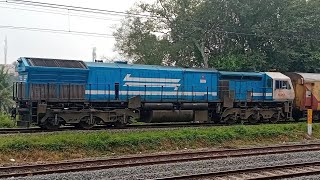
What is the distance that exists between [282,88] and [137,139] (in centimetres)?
1280

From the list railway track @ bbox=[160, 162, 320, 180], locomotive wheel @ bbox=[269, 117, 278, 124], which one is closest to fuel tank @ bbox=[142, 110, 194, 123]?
locomotive wheel @ bbox=[269, 117, 278, 124]

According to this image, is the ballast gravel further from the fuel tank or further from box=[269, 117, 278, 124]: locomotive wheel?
box=[269, 117, 278, 124]: locomotive wheel

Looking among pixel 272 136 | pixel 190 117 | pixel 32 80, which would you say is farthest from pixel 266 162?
pixel 32 80

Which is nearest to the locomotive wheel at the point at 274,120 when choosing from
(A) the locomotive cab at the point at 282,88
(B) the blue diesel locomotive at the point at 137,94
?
(B) the blue diesel locomotive at the point at 137,94

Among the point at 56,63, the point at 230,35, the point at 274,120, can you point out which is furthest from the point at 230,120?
the point at 230,35

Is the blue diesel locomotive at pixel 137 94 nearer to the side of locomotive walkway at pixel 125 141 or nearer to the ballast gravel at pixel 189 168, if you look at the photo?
the side of locomotive walkway at pixel 125 141

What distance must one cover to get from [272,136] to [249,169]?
882cm

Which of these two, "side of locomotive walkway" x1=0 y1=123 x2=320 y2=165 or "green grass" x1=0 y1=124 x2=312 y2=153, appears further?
"green grass" x1=0 y1=124 x2=312 y2=153

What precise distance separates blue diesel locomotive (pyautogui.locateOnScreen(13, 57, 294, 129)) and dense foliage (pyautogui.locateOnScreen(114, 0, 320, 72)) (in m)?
10.8

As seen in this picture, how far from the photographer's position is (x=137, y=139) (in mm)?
15469

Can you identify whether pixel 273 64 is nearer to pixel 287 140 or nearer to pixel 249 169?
pixel 287 140

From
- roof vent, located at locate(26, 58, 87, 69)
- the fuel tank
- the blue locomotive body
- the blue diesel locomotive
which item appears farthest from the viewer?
the fuel tank

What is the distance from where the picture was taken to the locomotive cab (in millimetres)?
24484

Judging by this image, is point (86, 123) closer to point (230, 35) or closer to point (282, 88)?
point (282, 88)
